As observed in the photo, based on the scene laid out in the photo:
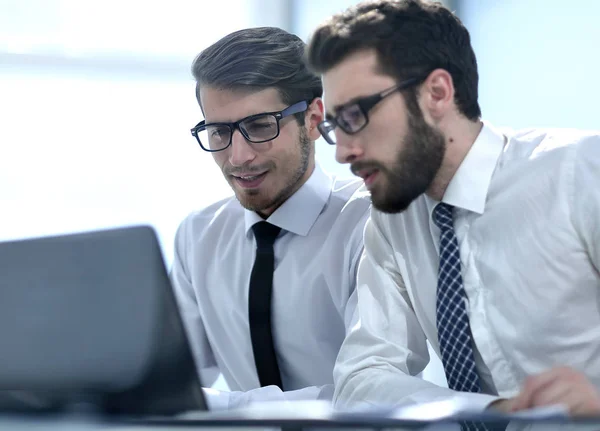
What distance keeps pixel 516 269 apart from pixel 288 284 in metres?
0.70

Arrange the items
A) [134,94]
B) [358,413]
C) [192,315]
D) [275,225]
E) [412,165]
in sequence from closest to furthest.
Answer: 1. [358,413]
2. [412,165]
3. [275,225]
4. [192,315]
5. [134,94]

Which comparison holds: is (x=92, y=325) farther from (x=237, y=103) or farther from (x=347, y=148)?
(x=237, y=103)

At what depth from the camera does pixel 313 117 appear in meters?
2.21

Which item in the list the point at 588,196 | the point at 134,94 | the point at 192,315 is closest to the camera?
the point at 588,196

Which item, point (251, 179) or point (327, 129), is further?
point (251, 179)

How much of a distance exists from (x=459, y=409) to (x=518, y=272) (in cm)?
81

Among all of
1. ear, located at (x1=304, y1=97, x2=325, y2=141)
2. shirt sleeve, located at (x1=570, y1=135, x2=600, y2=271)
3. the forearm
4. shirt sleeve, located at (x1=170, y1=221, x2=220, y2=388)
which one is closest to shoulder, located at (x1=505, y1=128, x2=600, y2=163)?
shirt sleeve, located at (x1=570, y1=135, x2=600, y2=271)

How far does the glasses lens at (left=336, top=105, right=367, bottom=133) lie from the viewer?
64.0 inches

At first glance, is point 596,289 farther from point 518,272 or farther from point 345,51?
point 345,51

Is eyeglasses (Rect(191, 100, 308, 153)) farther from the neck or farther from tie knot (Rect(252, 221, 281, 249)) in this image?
the neck

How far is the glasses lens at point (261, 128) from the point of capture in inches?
81.9

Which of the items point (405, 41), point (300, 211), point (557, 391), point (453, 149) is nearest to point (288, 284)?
point (300, 211)

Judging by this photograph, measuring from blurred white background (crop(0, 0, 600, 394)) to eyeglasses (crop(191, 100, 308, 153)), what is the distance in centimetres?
114

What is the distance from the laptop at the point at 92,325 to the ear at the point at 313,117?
1138mm
